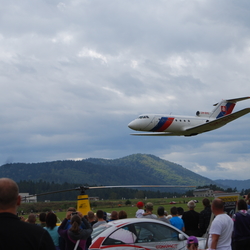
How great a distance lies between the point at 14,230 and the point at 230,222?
5431mm

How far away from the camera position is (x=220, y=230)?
805cm

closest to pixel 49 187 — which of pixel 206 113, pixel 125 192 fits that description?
pixel 125 192

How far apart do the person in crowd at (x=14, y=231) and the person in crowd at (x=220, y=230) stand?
4.90m

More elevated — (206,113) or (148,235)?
(206,113)

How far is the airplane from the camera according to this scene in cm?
4070

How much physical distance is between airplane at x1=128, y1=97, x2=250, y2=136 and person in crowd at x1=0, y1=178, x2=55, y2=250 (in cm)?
3635

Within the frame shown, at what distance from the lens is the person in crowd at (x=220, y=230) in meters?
8.04

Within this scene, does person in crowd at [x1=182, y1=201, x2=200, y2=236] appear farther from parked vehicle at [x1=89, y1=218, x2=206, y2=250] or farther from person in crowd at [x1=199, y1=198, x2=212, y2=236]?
parked vehicle at [x1=89, y1=218, x2=206, y2=250]

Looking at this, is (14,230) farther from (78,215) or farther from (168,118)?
(168,118)

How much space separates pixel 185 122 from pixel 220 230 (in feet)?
117

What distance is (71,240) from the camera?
9.62m

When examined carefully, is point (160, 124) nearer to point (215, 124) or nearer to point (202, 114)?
point (215, 124)

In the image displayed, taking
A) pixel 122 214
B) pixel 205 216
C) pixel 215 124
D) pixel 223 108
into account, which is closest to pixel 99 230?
pixel 122 214

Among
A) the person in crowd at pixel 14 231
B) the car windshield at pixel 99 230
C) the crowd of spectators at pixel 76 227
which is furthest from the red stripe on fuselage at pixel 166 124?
the person in crowd at pixel 14 231
